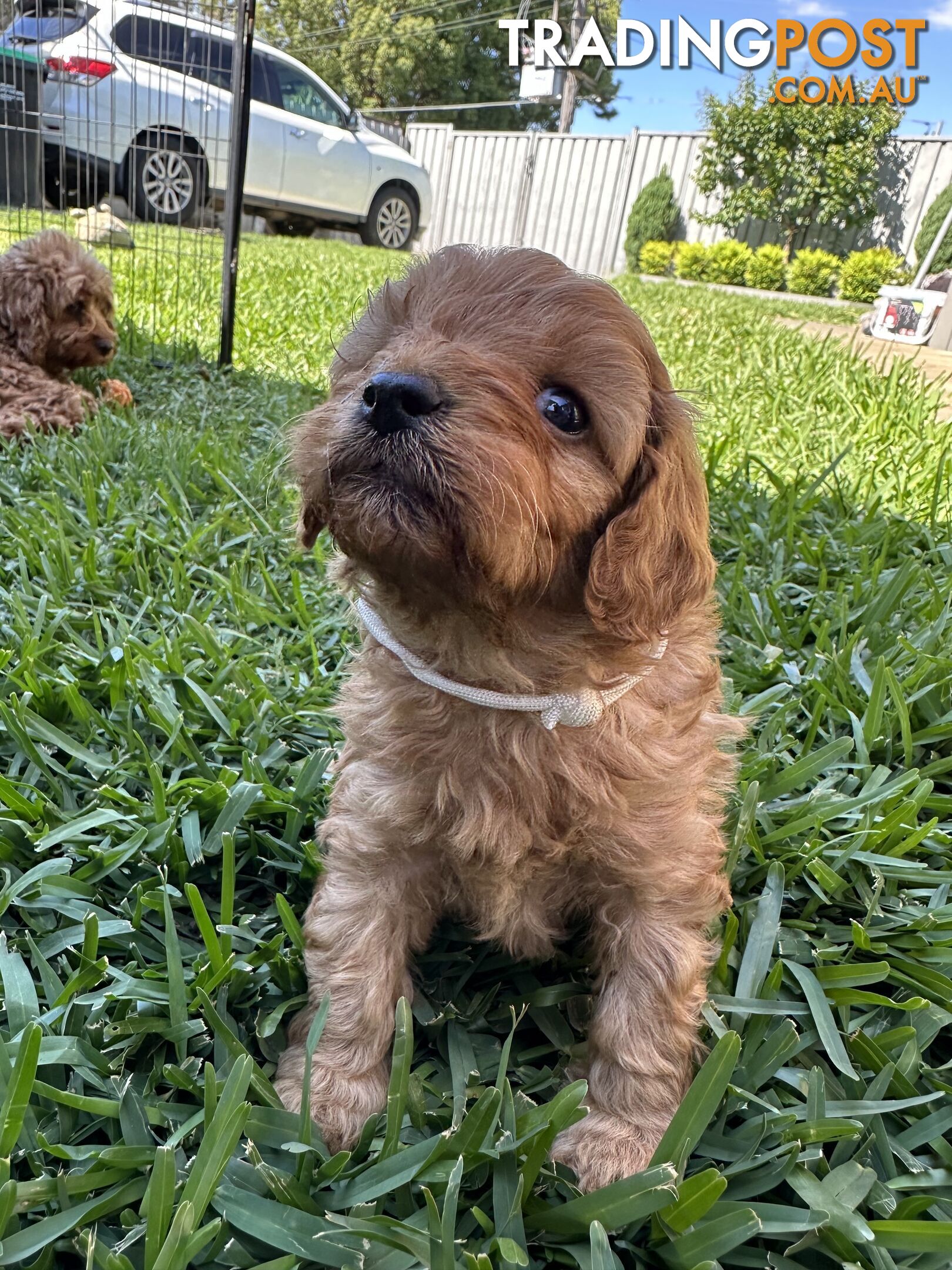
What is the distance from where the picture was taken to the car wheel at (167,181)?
6816 millimetres

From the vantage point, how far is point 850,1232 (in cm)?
135

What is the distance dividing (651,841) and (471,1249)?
2.11 ft

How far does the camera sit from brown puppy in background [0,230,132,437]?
175 inches

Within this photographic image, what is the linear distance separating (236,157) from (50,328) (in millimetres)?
1532

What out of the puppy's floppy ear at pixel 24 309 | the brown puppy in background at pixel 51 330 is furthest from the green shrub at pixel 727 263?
the puppy's floppy ear at pixel 24 309

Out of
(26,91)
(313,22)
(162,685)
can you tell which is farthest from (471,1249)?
(313,22)

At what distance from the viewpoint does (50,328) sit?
15.4ft

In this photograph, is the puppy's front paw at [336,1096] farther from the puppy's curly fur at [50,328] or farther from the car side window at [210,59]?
the car side window at [210,59]

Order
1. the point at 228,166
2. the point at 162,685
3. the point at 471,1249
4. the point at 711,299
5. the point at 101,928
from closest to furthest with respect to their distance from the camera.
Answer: the point at 471,1249, the point at 101,928, the point at 162,685, the point at 228,166, the point at 711,299

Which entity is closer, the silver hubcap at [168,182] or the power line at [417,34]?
the silver hubcap at [168,182]

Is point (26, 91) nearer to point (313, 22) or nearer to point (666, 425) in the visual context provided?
point (666, 425)

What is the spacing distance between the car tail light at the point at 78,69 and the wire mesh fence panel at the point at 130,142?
1 cm

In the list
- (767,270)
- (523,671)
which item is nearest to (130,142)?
(523,671)

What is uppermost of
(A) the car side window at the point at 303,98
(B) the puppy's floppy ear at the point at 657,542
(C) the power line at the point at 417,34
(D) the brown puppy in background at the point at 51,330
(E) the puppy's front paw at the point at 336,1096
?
(C) the power line at the point at 417,34
